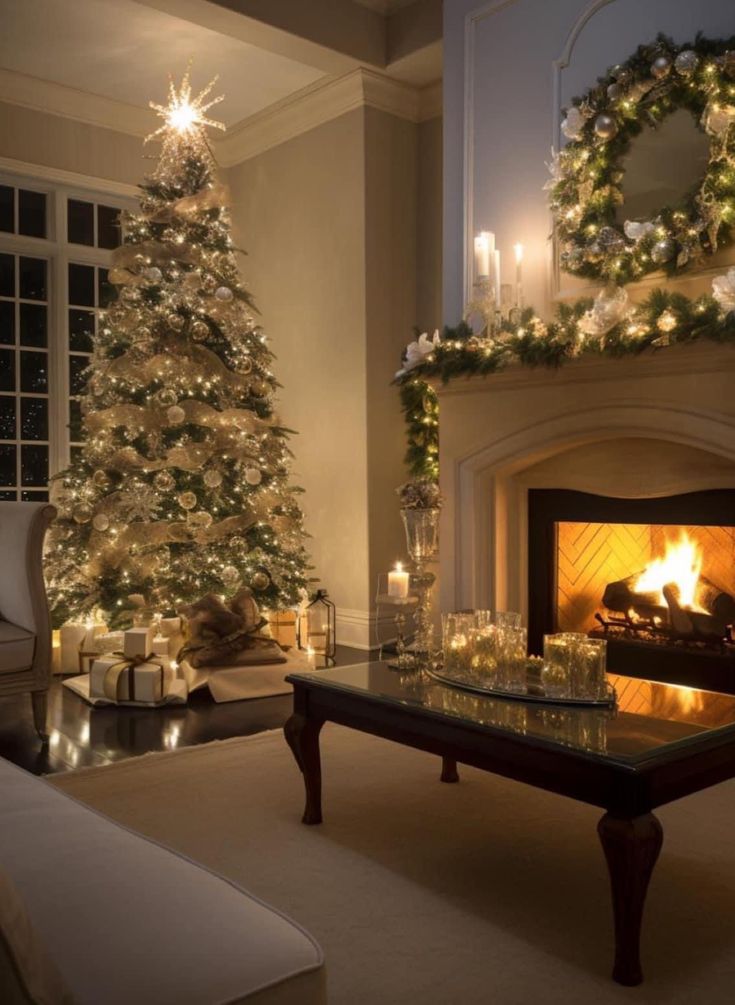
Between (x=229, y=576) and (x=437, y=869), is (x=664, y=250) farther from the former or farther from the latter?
(x=229, y=576)

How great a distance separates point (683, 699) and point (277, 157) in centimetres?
535

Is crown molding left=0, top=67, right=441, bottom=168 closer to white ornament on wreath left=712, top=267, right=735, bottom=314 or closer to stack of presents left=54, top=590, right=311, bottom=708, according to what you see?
white ornament on wreath left=712, top=267, right=735, bottom=314

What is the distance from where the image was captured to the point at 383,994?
1.96 metres

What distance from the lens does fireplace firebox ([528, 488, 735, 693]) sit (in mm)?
4281

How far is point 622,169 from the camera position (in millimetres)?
4215

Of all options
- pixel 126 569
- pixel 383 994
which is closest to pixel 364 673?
pixel 383 994

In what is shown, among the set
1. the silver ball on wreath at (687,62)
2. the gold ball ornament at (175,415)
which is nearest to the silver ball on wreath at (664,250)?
the silver ball on wreath at (687,62)

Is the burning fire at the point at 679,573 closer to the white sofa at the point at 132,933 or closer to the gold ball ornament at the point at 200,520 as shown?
the gold ball ornament at the point at 200,520

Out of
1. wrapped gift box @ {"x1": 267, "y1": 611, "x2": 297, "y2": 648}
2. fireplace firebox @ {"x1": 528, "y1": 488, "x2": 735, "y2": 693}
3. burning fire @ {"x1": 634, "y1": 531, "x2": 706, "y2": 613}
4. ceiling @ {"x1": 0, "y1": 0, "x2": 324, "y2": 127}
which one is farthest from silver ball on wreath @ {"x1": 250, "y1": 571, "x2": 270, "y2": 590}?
ceiling @ {"x1": 0, "y1": 0, "x2": 324, "y2": 127}

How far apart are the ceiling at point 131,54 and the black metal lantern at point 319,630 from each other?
11.1 feet

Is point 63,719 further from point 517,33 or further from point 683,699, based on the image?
point 517,33

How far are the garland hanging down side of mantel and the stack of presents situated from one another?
1.54 m

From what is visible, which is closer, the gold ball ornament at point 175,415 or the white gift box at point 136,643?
the white gift box at point 136,643

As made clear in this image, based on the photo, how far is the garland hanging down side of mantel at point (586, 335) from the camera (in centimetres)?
372
